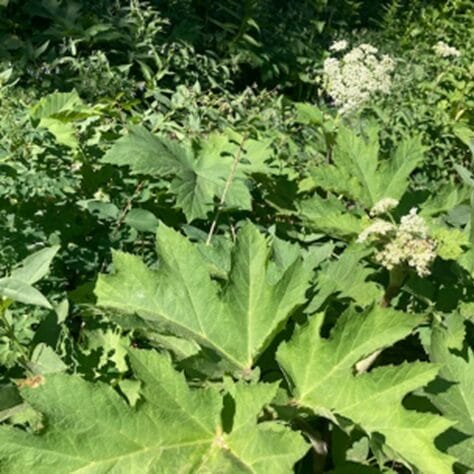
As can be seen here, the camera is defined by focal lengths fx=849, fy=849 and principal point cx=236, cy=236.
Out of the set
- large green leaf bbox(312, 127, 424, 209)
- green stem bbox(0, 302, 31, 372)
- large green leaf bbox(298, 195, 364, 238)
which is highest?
large green leaf bbox(312, 127, 424, 209)

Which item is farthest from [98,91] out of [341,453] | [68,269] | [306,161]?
[341,453]

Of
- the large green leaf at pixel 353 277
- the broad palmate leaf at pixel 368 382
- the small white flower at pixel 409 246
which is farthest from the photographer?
the large green leaf at pixel 353 277

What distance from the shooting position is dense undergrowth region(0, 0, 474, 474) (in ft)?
4.85

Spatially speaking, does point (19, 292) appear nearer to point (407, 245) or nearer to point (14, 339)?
point (14, 339)

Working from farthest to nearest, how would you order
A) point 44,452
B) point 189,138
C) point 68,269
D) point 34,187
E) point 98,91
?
point 98,91 < point 189,138 < point 68,269 < point 34,187 < point 44,452

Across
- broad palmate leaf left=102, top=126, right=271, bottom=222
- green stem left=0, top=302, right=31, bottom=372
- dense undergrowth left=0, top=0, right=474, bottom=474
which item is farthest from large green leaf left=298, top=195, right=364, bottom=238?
green stem left=0, top=302, right=31, bottom=372

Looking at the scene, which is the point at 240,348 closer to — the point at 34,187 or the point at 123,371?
the point at 123,371

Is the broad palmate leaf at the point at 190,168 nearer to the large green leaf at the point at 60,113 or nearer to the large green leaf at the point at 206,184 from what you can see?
the large green leaf at the point at 206,184

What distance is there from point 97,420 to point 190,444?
0.17m

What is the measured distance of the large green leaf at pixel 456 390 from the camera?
1707mm

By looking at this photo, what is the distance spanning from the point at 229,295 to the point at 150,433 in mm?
356

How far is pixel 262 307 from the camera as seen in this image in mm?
1705

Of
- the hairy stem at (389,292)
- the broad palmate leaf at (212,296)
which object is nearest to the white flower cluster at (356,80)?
the hairy stem at (389,292)

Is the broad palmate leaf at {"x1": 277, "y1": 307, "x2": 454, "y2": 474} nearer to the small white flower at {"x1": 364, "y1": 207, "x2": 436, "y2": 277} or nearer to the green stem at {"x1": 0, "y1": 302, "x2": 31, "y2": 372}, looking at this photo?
the small white flower at {"x1": 364, "y1": 207, "x2": 436, "y2": 277}
